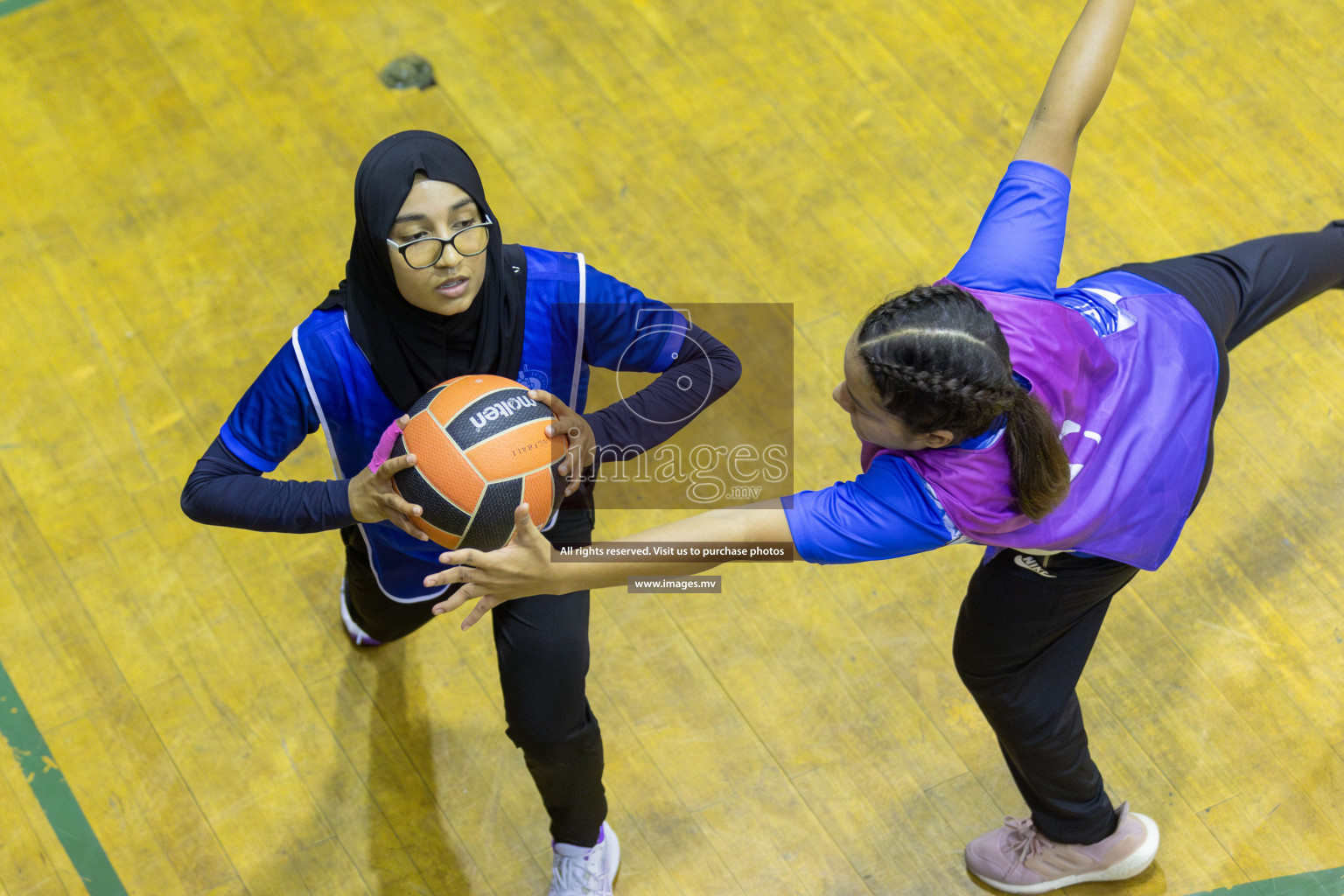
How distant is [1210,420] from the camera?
200 cm

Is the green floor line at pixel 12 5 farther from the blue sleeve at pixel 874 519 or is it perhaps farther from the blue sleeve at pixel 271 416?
the blue sleeve at pixel 874 519

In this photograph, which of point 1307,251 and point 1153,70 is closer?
point 1307,251

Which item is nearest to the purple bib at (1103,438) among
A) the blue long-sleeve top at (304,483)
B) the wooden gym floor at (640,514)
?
the blue long-sleeve top at (304,483)

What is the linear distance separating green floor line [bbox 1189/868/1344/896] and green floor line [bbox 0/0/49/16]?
4.38 metres

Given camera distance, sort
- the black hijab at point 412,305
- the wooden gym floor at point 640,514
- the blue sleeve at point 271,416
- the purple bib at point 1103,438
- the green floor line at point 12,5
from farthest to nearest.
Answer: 1. the green floor line at point 12,5
2. the wooden gym floor at point 640,514
3. the blue sleeve at point 271,416
4. the black hijab at point 412,305
5. the purple bib at point 1103,438

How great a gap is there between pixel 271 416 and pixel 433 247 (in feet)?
1.45

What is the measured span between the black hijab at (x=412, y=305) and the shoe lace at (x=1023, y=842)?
4.85 feet

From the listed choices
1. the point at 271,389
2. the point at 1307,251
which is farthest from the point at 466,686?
the point at 1307,251

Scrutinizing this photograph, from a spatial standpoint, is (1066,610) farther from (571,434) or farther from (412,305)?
(412,305)

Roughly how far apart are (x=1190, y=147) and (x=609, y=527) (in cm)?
222

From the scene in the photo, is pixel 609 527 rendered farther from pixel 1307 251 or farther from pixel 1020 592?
pixel 1307 251

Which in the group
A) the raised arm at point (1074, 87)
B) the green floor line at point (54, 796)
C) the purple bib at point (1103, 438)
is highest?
the raised arm at point (1074, 87)

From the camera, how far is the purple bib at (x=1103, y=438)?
1.78 m

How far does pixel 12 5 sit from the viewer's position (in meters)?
3.89
